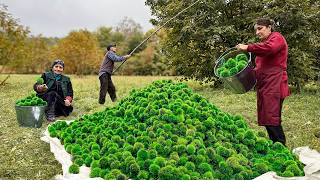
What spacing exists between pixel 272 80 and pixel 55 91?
13.7 ft

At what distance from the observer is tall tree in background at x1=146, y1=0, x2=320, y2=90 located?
1170 centimetres

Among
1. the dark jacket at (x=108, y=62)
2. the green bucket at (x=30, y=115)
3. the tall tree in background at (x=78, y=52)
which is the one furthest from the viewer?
the tall tree in background at (x=78, y=52)

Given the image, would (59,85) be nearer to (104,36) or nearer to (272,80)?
(272,80)

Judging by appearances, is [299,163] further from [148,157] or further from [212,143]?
[148,157]

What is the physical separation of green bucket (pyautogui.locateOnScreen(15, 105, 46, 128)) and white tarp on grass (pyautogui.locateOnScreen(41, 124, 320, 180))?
5.29 ft

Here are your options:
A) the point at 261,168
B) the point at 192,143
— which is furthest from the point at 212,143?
the point at 261,168

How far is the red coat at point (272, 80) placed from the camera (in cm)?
479

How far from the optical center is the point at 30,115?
22.5ft

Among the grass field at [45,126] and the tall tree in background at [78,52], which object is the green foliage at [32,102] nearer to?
the grass field at [45,126]

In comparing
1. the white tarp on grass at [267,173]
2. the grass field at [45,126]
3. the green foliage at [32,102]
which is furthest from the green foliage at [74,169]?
the green foliage at [32,102]

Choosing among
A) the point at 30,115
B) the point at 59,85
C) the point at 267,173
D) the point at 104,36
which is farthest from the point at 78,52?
the point at 267,173

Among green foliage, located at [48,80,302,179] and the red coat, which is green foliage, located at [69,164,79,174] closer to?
green foliage, located at [48,80,302,179]

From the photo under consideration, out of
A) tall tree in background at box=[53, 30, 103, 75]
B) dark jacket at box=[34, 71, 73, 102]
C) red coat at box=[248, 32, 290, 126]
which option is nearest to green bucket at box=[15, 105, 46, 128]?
dark jacket at box=[34, 71, 73, 102]

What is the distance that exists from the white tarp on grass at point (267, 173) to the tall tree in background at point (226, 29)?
24.9ft
